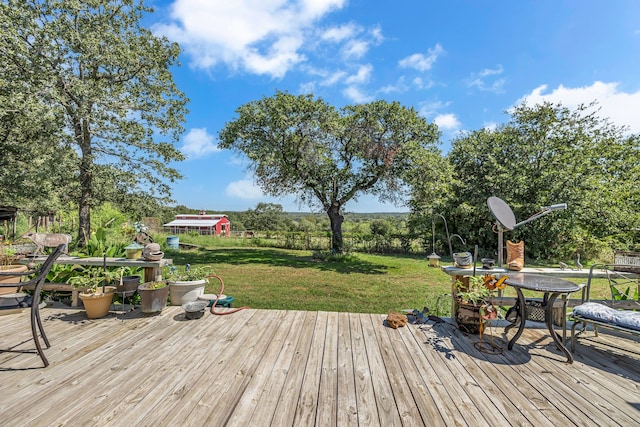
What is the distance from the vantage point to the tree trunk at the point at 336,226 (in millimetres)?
12203

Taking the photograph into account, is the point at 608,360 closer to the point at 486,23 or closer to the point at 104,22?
the point at 486,23

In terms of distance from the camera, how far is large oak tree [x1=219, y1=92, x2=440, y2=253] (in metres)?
10.8

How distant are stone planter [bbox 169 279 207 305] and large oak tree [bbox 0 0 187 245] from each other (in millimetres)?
6449

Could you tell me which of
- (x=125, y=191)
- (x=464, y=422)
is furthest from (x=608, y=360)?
(x=125, y=191)

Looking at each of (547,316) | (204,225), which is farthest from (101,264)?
(204,225)

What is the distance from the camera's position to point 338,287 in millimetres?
6590

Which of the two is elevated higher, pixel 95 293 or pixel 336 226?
pixel 336 226

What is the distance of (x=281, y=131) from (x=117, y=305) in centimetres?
918

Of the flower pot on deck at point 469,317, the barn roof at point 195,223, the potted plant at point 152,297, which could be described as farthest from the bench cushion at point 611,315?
the barn roof at point 195,223

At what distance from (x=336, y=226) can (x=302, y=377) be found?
1041 cm

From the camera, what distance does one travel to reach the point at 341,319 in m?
3.37

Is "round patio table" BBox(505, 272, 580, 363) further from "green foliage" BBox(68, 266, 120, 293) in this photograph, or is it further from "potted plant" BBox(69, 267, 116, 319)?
"green foliage" BBox(68, 266, 120, 293)

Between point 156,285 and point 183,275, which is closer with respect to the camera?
point 156,285

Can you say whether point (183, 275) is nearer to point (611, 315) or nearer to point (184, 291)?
point (184, 291)
